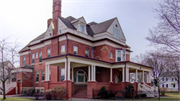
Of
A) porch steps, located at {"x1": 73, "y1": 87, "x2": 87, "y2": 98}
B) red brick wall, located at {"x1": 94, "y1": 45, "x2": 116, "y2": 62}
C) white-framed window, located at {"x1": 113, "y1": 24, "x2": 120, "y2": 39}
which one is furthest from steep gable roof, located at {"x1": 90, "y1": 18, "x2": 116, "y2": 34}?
porch steps, located at {"x1": 73, "y1": 87, "x2": 87, "y2": 98}

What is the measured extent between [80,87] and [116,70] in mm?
7471

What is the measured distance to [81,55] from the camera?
26.4m

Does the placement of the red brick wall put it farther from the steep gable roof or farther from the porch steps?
the porch steps

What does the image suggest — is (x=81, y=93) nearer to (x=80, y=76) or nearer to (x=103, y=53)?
(x=80, y=76)

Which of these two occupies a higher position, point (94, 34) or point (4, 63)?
point (94, 34)

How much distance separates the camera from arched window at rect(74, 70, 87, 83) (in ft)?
83.6

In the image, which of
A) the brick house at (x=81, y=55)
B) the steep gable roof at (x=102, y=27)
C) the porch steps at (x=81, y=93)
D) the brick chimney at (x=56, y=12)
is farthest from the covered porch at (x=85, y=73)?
the steep gable roof at (x=102, y=27)

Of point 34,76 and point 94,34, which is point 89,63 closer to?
point 94,34

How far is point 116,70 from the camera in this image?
28656mm

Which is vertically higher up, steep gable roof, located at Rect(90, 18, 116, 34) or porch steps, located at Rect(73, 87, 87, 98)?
steep gable roof, located at Rect(90, 18, 116, 34)

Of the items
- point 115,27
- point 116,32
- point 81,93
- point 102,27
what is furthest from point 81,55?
point 115,27

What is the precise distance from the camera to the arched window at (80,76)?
2548 centimetres

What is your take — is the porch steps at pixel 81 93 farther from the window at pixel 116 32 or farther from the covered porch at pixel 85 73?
the window at pixel 116 32

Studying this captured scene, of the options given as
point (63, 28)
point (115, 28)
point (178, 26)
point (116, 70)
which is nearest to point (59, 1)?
point (63, 28)
